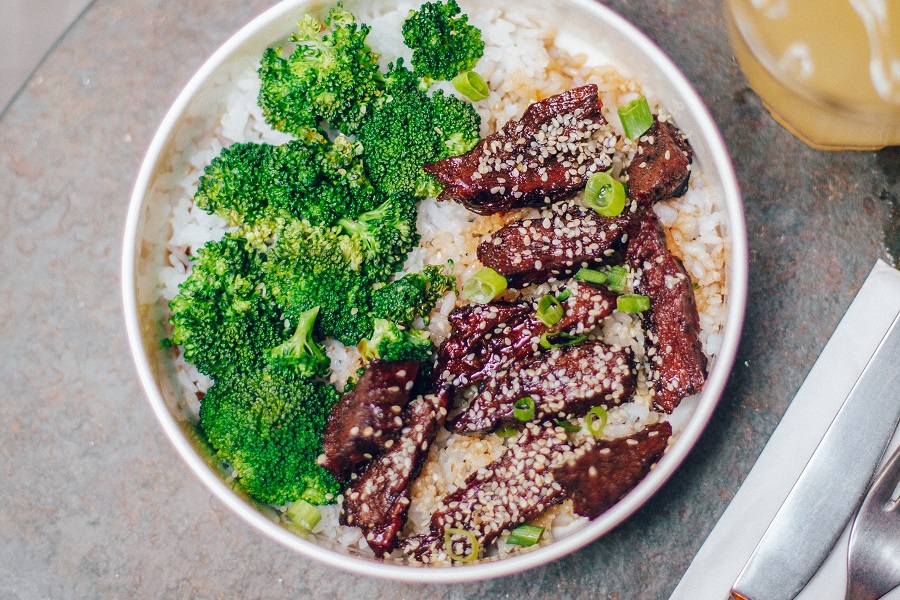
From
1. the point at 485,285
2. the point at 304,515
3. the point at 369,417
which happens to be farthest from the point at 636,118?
the point at 304,515

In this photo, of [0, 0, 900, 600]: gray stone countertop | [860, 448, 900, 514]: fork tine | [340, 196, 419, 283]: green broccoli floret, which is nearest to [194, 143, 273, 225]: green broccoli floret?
[340, 196, 419, 283]: green broccoli floret

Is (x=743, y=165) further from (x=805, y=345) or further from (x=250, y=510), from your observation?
(x=250, y=510)

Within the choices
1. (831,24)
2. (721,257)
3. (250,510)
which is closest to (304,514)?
(250,510)

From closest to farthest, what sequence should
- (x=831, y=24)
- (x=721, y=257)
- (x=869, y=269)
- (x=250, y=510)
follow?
(x=831, y=24), (x=250, y=510), (x=721, y=257), (x=869, y=269)

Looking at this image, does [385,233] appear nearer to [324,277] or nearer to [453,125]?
[324,277]

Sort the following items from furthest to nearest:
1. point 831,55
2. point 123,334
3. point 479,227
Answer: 1. point 123,334
2. point 479,227
3. point 831,55

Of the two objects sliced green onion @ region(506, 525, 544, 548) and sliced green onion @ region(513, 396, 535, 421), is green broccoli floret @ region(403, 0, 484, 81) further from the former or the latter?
sliced green onion @ region(506, 525, 544, 548)
